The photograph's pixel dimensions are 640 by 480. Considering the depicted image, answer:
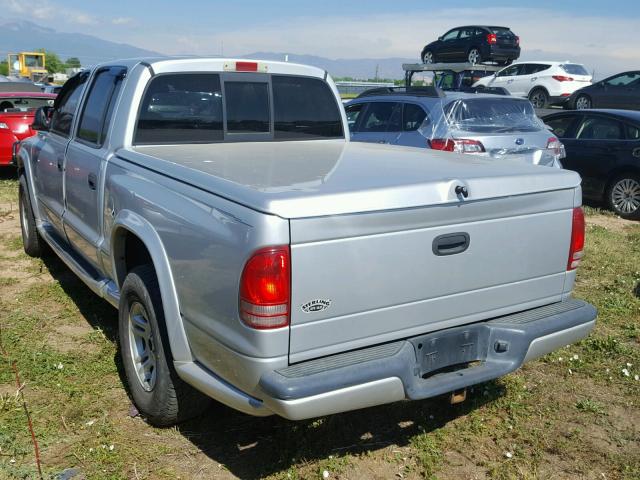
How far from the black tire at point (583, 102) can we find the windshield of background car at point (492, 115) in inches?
444

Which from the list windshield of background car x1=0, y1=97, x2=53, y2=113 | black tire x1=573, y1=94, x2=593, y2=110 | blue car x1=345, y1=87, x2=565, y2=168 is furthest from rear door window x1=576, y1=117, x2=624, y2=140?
windshield of background car x1=0, y1=97, x2=53, y2=113

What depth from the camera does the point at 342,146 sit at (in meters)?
4.74

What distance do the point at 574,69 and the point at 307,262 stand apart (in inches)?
821

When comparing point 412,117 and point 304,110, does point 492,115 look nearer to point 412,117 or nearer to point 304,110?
point 412,117

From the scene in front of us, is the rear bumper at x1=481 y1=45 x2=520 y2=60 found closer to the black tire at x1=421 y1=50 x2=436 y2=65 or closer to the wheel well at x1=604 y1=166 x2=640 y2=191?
the black tire at x1=421 y1=50 x2=436 y2=65

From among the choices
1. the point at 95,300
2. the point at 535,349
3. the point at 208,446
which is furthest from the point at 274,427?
the point at 95,300

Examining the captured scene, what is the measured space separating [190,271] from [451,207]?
3.97 ft

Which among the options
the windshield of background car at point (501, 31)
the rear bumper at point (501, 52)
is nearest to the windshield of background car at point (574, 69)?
the rear bumper at point (501, 52)

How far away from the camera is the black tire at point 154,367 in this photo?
132 inches

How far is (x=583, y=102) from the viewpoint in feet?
63.6

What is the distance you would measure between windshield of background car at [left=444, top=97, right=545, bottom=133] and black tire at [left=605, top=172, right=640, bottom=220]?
172cm

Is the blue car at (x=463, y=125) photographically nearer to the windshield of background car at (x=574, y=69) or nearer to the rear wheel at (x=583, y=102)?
the rear wheel at (x=583, y=102)

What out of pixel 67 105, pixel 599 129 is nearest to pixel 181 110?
pixel 67 105

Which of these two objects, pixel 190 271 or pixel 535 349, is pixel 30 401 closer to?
pixel 190 271
